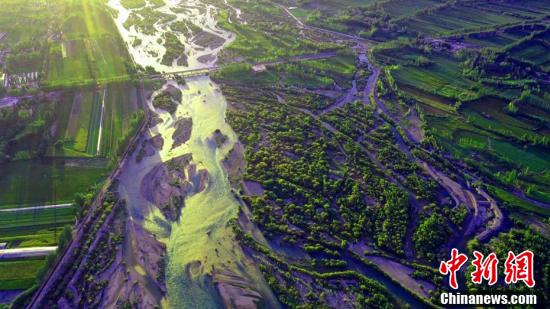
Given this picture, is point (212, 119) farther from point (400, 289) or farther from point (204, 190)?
→ point (400, 289)

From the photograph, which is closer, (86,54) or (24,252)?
(24,252)

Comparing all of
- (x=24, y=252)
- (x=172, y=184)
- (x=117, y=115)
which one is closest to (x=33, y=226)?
(x=24, y=252)

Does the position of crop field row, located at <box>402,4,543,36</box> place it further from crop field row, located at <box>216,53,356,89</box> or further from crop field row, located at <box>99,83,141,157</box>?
crop field row, located at <box>99,83,141,157</box>

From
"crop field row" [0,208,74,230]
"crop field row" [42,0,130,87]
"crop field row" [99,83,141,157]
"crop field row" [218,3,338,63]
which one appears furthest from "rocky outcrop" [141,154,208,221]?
"crop field row" [218,3,338,63]

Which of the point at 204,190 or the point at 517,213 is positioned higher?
the point at 517,213

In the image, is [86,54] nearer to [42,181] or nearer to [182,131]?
[182,131]

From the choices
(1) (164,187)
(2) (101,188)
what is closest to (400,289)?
(1) (164,187)

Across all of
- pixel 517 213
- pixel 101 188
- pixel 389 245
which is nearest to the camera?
pixel 389 245
